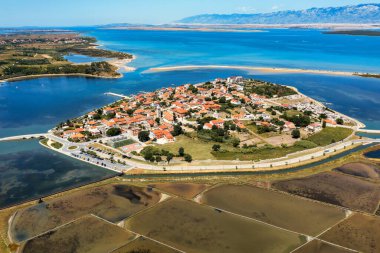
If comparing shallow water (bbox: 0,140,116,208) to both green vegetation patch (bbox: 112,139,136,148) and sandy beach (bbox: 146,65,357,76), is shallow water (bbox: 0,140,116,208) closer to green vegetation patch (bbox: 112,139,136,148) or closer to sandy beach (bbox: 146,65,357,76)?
green vegetation patch (bbox: 112,139,136,148)

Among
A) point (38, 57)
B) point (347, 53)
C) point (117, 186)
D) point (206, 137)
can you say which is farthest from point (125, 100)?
point (347, 53)

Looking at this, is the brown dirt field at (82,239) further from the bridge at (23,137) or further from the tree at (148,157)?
the bridge at (23,137)

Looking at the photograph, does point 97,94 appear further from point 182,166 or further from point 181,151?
point 182,166

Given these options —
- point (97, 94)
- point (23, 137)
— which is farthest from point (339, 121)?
point (97, 94)

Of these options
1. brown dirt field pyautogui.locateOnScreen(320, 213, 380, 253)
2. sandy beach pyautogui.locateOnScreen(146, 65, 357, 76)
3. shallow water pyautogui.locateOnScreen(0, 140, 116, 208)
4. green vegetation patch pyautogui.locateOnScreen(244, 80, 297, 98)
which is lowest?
shallow water pyautogui.locateOnScreen(0, 140, 116, 208)

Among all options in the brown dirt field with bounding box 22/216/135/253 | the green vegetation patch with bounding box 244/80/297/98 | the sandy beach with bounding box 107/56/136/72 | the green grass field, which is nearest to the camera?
the brown dirt field with bounding box 22/216/135/253

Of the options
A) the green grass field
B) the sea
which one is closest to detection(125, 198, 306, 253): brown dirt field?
the sea
